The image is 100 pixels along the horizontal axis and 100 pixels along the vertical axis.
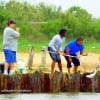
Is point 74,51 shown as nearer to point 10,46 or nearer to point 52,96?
point 10,46

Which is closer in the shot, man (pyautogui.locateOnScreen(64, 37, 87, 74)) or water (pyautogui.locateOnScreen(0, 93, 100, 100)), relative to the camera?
water (pyautogui.locateOnScreen(0, 93, 100, 100))

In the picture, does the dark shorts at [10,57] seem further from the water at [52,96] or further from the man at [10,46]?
the water at [52,96]

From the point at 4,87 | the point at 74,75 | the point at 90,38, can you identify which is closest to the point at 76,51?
the point at 74,75

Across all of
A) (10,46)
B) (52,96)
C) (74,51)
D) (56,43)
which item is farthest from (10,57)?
(74,51)

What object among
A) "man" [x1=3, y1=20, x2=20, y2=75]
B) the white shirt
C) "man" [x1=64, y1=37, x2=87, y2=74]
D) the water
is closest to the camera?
the water

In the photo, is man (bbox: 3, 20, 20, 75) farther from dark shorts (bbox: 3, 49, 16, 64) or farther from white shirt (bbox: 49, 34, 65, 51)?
white shirt (bbox: 49, 34, 65, 51)

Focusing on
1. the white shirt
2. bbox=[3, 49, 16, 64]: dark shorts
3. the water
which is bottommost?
the water

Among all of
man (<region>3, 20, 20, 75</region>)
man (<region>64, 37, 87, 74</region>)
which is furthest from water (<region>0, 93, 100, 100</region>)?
man (<region>64, 37, 87, 74</region>)

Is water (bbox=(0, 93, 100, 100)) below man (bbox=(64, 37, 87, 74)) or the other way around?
below

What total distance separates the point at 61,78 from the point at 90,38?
88.6ft

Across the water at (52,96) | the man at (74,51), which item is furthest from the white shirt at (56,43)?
the water at (52,96)

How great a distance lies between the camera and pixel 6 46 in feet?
52.3

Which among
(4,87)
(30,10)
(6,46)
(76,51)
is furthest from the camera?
(30,10)

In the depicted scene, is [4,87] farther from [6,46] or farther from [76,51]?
[76,51]
